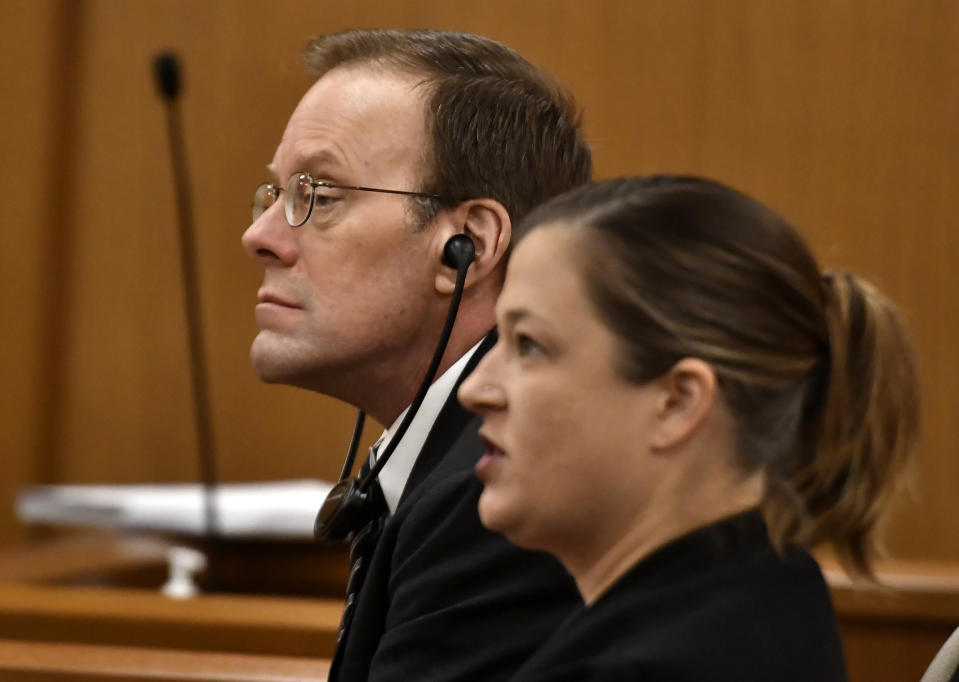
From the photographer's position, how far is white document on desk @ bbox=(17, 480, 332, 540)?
2559 mm

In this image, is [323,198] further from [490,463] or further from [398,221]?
[490,463]

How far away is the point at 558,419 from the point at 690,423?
0.09 m

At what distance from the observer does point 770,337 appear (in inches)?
35.4

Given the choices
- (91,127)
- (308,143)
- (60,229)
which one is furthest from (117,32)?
(308,143)

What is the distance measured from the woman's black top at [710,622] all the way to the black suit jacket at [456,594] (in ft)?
0.61

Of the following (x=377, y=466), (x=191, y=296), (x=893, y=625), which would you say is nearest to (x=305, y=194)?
(x=377, y=466)

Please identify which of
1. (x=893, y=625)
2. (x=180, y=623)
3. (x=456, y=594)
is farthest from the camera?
(x=893, y=625)

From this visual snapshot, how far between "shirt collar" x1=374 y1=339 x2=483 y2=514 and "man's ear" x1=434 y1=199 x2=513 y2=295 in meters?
0.07

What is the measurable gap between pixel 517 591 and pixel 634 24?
7.62ft

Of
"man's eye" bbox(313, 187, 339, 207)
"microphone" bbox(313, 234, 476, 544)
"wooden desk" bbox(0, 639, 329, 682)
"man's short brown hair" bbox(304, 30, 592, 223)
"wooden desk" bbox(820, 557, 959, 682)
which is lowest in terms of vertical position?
"wooden desk" bbox(820, 557, 959, 682)

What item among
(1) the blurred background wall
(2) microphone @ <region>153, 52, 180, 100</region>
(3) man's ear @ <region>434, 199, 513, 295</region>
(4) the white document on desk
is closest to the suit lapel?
(3) man's ear @ <region>434, 199, 513, 295</region>

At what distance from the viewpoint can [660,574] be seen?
2.90 ft

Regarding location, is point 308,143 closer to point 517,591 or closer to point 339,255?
point 339,255

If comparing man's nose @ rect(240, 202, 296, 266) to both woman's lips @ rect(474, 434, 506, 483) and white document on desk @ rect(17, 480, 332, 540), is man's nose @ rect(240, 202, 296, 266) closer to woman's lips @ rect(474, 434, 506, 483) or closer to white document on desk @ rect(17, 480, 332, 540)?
woman's lips @ rect(474, 434, 506, 483)
